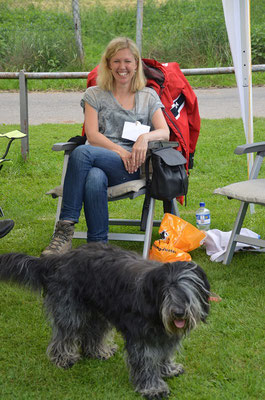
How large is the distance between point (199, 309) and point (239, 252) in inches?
87.2

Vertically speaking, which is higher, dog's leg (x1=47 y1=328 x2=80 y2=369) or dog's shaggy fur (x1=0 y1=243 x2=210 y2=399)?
dog's shaggy fur (x1=0 y1=243 x2=210 y2=399)

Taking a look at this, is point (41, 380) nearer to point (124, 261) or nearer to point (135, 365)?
point (135, 365)

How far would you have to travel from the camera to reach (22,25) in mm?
14250

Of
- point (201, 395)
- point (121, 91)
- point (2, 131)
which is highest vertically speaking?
point (121, 91)

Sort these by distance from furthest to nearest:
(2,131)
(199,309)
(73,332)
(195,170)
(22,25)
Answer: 1. (22,25)
2. (2,131)
3. (195,170)
4. (73,332)
5. (199,309)

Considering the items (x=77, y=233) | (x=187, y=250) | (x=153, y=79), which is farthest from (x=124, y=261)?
(x=153, y=79)

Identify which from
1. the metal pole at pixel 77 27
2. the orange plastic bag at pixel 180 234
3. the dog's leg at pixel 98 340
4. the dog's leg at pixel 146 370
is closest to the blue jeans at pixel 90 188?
the orange plastic bag at pixel 180 234

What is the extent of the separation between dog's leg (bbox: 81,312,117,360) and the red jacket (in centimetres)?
203

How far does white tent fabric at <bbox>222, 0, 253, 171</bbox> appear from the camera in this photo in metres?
4.89

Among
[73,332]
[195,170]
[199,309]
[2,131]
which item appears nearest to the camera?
[199,309]

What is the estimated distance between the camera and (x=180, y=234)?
4309 millimetres

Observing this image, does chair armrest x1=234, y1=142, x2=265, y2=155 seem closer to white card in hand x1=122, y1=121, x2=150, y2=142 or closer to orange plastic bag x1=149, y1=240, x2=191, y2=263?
white card in hand x1=122, y1=121, x2=150, y2=142

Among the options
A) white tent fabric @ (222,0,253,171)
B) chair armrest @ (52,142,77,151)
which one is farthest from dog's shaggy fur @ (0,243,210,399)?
white tent fabric @ (222,0,253,171)

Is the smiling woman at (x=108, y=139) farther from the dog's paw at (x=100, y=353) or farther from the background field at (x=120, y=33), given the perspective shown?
the background field at (x=120, y=33)
